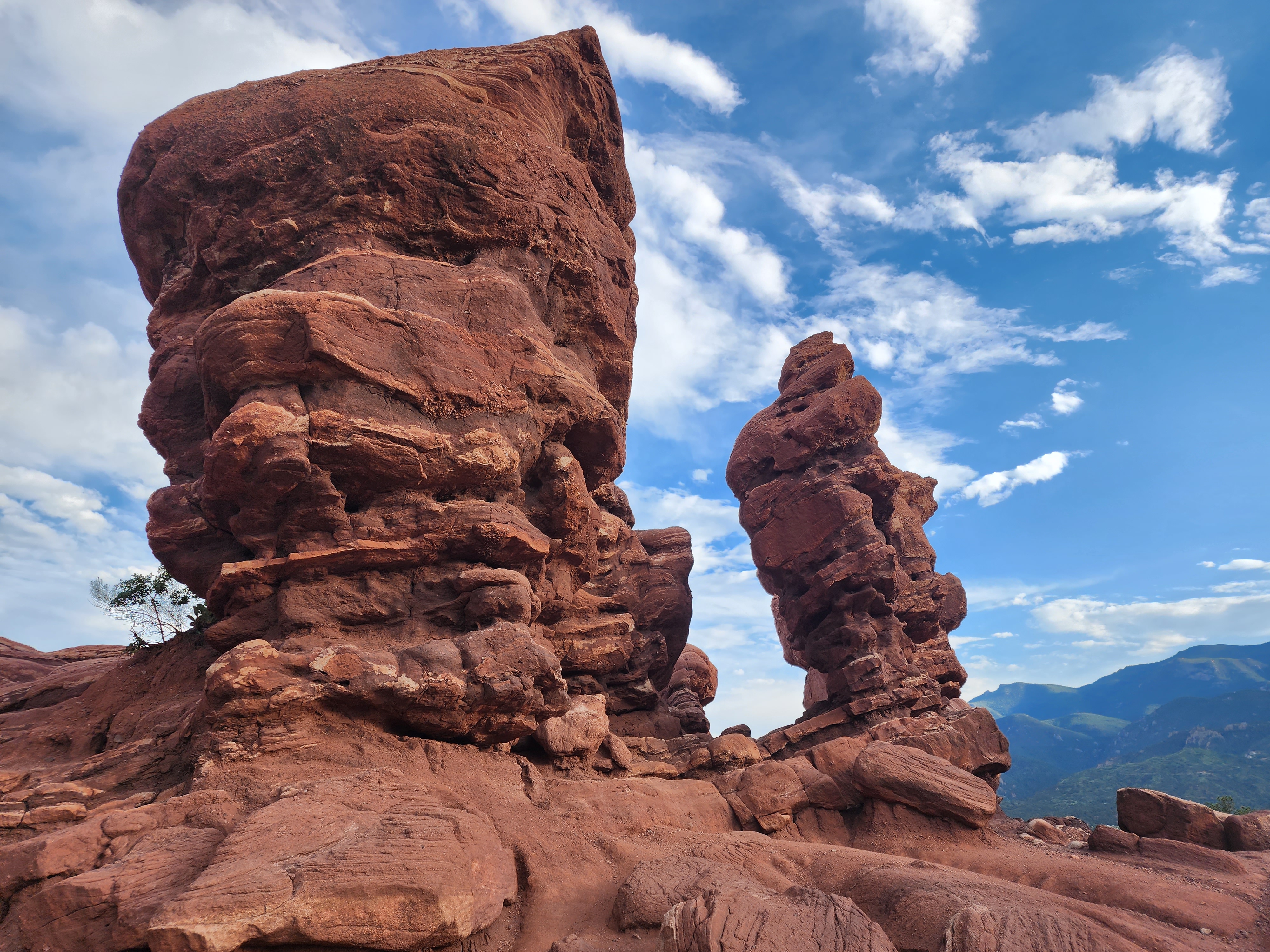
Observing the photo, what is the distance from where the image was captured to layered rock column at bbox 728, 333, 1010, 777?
108 feet

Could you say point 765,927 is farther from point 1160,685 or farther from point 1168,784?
point 1160,685

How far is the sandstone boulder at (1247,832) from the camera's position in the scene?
1627 cm

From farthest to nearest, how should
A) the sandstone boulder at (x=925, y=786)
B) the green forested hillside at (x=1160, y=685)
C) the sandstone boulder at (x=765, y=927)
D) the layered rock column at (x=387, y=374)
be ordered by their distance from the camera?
the green forested hillside at (x=1160, y=685) → the sandstone boulder at (x=925, y=786) → the layered rock column at (x=387, y=374) → the sandstone boulder at (x=765, y=927)

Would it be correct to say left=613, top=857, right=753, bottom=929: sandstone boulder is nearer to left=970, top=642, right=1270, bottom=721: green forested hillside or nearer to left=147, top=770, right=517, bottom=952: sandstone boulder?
left=147, top=770, right=517, bottom=952: sandstone boulder

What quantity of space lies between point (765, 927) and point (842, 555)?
28.4 metres

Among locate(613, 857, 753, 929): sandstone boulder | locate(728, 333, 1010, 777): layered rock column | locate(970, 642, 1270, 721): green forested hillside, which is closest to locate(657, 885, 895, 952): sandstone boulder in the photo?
locate(613, 857, 753, 929): sandstone boulder

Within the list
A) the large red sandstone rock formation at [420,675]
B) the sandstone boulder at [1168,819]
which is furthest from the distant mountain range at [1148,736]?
the large red sandstone rock formation at [420,675]

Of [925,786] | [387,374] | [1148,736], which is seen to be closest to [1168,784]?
[1148,736]

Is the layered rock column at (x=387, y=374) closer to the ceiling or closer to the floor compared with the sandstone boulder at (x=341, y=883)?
closer to the ceiling

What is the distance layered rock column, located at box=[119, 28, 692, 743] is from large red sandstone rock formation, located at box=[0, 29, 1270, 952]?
78mm

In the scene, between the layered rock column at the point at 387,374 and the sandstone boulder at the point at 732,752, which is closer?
the layered rock column at the point at 387,374

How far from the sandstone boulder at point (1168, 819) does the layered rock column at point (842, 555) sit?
1206 cm

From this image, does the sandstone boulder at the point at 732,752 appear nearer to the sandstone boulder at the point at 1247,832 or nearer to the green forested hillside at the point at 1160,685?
the sandstone boulder at the point at 1247,832

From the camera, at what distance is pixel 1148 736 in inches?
4313
